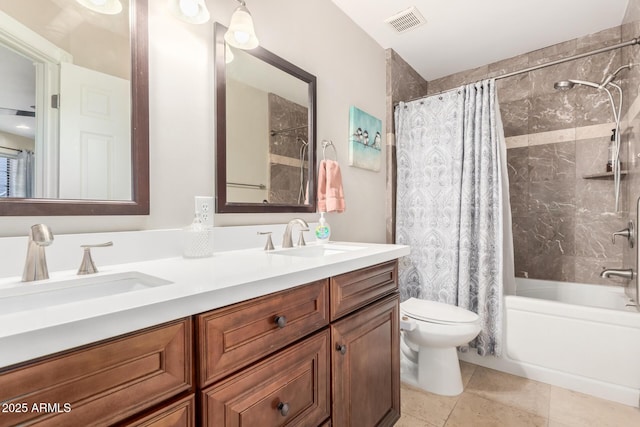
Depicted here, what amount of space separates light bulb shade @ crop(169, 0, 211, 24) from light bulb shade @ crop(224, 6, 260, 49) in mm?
118

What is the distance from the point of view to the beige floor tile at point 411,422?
1496 mm

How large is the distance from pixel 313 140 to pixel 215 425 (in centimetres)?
138

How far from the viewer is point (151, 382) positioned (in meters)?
0.55

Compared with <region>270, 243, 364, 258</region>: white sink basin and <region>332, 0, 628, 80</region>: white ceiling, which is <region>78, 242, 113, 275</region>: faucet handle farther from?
<region>332, 0, 628, 80</region>: white ceiling

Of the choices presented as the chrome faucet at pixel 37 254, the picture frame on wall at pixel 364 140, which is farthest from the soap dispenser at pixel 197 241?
the picture frame on wall at pixel 364 140

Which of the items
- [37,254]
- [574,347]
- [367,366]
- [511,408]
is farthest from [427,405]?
[37,254]

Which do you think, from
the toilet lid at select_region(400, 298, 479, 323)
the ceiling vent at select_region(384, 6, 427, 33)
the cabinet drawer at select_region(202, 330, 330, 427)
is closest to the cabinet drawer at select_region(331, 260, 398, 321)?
the cabinet drawer at select_region(202, 330, 330, 427)

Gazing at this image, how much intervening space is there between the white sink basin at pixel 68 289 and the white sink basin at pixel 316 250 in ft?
1.74

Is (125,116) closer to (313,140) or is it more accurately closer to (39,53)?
(39,53)

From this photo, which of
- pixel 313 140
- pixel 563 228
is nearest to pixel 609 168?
pixel 563 228

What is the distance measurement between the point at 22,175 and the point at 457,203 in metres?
2.21

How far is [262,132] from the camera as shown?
1446 millimetres

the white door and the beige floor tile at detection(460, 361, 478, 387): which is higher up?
the white door

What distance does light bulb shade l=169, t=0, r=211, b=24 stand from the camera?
Answer: 1074 millimetres
